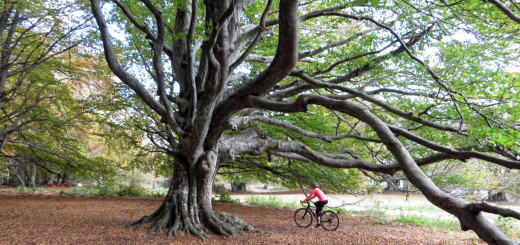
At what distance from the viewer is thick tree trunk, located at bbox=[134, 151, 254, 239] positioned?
580 centimetres

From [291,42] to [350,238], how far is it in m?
5.21

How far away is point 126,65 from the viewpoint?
29.7ft

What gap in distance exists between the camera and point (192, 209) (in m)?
6.07

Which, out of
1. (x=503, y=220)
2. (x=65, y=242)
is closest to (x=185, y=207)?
(x=65, y=242)

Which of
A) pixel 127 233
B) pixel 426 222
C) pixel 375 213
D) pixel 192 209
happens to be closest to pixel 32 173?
pixel 127 233

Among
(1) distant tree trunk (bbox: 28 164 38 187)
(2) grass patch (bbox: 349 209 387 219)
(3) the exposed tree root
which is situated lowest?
(2) grass patch (bbox: 349 209 387 219)

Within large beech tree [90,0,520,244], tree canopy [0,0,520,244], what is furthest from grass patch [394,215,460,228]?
large beech tree [90,0,520,244]

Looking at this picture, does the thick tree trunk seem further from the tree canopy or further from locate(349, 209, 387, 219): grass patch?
locate(349, 209, 387, 219): grass patch

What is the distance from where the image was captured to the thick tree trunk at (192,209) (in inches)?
228

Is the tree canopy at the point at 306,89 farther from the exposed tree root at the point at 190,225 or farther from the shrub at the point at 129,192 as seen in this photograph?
the shrub at the point at 129,192

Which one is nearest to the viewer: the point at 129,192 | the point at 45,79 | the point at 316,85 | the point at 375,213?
the point at 316,85

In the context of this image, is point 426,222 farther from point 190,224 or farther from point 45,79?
point 45,79

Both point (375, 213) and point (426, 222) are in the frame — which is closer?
point (426, 222)

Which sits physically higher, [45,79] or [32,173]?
[45,79]
